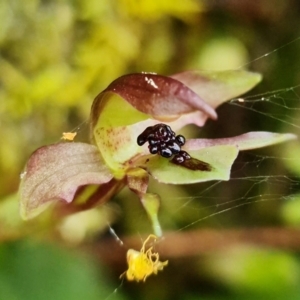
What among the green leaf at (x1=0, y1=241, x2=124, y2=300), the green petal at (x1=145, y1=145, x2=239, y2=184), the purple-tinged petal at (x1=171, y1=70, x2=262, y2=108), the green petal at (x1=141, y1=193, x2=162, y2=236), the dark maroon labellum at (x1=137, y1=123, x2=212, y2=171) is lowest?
the green leaf at (x1=0, y1=241, x2=124, y2=300)

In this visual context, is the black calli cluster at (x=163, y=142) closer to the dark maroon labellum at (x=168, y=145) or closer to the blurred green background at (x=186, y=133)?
the dark maroon labellum at (x=168, y=145)

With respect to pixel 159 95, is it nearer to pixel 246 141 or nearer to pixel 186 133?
pixel 246 141

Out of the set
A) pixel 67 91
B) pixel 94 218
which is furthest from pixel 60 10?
pixel 94 218

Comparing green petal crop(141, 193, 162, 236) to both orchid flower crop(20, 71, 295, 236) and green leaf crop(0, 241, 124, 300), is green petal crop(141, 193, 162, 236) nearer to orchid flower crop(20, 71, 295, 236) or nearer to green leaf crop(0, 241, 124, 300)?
orchid flower crop(20, 71, 295, 236)

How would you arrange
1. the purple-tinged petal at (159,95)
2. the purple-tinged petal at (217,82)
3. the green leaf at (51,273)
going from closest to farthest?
1. the purple-tinged petal at (159,95)
2. the purple-tinged petal at (217,82)
3. the green leaf at (51,273)

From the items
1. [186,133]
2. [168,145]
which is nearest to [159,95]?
[168,145]

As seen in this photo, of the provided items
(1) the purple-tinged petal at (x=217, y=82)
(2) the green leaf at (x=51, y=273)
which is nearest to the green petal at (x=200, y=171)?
(1) the purple-tinged petal at (x=217, y=82)

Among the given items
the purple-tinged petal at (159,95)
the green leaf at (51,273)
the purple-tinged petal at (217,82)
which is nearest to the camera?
the purple-tinged petal at (159,95)

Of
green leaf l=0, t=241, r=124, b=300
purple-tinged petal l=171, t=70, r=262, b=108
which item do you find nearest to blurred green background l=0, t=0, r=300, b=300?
green leaf l=0, t=241, r=124, b=300
